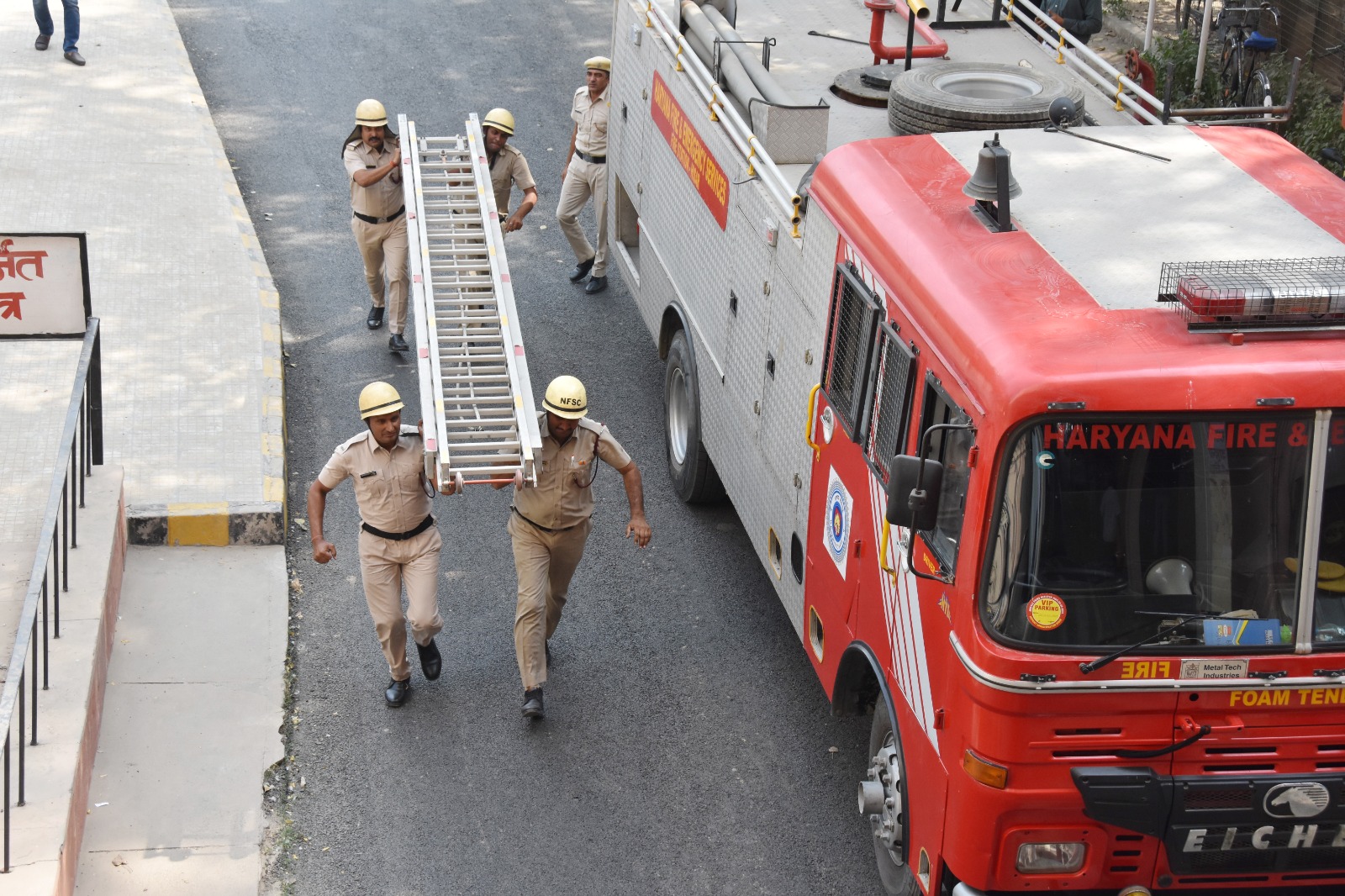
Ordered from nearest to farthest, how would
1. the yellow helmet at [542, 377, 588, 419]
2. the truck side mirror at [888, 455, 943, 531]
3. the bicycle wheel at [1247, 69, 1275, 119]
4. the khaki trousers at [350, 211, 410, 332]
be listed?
the truck side mirror at [888, 455, 943, 531], the yellow helmet at [542, 377, 588, 419], the khaki trousers at [350, 211, 410, 332], the bicycle wheel at [1247, 69, 1275, 119]

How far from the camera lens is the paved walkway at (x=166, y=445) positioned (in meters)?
6.82

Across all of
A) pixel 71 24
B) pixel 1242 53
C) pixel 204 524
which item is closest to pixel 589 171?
pixel 204 524

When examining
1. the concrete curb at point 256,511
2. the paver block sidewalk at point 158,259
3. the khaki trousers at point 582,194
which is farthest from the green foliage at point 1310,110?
the paver block sidewalk at point 158,259

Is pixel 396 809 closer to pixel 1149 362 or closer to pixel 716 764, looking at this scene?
pixel 716 764

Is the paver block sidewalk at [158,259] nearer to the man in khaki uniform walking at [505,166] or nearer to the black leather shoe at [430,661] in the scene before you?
the black leather shoe at [430,661]

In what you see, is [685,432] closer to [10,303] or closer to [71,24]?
[10,303]

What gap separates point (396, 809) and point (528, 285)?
6086 mm

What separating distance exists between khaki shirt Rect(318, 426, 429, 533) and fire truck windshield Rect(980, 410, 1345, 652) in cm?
320

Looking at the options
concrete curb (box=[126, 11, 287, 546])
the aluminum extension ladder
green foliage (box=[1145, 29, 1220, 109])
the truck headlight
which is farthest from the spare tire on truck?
green foliage (box=[1145, 29, 1220, 109])

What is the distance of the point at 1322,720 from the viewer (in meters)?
5.07

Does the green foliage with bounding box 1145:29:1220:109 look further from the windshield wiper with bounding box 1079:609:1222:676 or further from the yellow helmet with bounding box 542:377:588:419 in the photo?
the windshield wiper with bounding box 1079:609:1222:676

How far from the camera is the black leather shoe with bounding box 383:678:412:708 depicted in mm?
7578

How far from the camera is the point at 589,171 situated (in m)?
11.8

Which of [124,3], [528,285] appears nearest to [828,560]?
[528,285]
